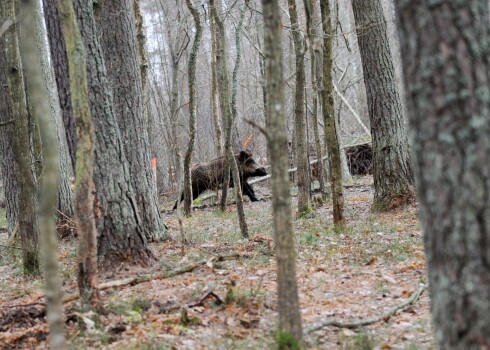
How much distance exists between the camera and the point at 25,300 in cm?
664

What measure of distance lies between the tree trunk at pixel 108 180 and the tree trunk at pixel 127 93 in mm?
2527

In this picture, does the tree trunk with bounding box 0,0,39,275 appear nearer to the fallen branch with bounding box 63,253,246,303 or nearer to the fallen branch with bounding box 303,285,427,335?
the fallen branch with bounding box 63,253,246,303

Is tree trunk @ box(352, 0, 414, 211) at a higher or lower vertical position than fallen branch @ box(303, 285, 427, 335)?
higher

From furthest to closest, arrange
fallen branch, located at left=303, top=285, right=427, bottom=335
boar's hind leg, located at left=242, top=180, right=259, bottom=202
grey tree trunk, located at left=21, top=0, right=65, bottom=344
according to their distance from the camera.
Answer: boar's hind leg, located at left=242, top=180, right=259, bottom=202
fallen branch, located at left=303, top=285, right=427, bottom=335
grey tree trunk, located at left=21, top=0, right=65, bottom=344

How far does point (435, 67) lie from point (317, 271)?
4971mm

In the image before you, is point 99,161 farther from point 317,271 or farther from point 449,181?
point 449,181

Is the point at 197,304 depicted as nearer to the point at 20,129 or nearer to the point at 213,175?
the point at 20,129

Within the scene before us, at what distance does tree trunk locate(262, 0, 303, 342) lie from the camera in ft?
12.5

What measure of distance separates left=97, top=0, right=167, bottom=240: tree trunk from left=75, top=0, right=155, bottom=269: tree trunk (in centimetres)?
253

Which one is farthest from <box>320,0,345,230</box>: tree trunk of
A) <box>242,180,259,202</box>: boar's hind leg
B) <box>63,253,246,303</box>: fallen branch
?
<box>242,180,259,202</box>: boar's hind leg

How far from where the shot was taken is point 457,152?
260cm

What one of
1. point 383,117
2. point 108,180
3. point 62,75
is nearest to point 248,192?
point 383,117

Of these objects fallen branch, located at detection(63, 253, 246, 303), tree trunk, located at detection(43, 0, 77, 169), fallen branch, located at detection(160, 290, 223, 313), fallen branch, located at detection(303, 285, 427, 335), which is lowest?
fallen branch, located at detection(303, 285, 427, 335)

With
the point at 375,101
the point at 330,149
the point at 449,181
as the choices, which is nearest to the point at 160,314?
the point at 449,181
